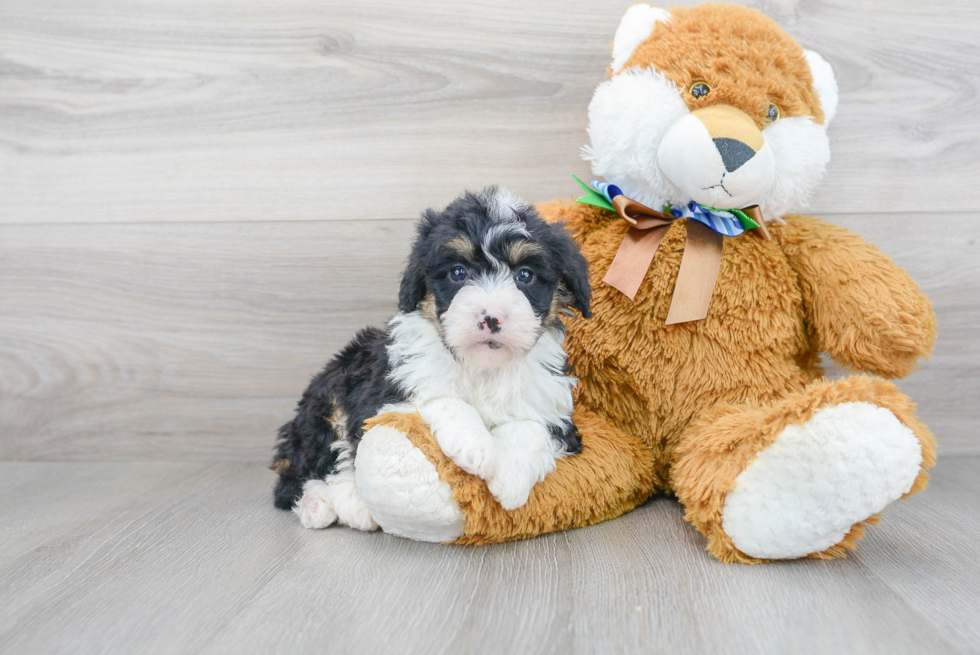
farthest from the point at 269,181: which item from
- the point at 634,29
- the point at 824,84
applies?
the point at 824,84

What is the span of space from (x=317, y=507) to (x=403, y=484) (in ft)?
1.01

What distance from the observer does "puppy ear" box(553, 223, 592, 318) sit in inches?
49.6

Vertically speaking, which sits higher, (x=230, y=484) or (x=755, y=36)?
(x=755, y=36)

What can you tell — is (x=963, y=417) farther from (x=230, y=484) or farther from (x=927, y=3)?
(x=230, y=484)

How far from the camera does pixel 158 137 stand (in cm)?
192

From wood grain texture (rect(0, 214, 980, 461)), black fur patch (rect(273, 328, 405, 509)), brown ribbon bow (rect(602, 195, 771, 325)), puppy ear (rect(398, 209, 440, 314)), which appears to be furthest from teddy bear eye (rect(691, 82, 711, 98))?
black fur patch (rect(273, 328, 405, 509))

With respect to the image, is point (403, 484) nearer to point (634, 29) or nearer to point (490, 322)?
point (490, 322)

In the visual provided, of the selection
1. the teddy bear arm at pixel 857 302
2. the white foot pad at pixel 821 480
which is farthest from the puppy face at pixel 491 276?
the teddy bear arm at pixel 857 302

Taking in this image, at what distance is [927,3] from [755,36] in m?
0.73

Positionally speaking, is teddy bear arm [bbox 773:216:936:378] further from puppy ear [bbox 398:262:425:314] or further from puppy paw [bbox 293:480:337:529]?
puppy paw [bbox 293:480:337:529]

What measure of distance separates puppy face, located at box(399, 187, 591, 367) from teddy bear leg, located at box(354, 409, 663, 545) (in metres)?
0.19

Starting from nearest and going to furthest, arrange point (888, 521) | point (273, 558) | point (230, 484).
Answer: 1. point (273, 558)
2. point (888, 521)
3. point (230, 484)

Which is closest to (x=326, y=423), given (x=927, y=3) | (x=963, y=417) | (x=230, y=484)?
(x=230, y=484)

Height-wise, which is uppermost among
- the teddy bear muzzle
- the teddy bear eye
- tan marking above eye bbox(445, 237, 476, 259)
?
the teddy bear eye
